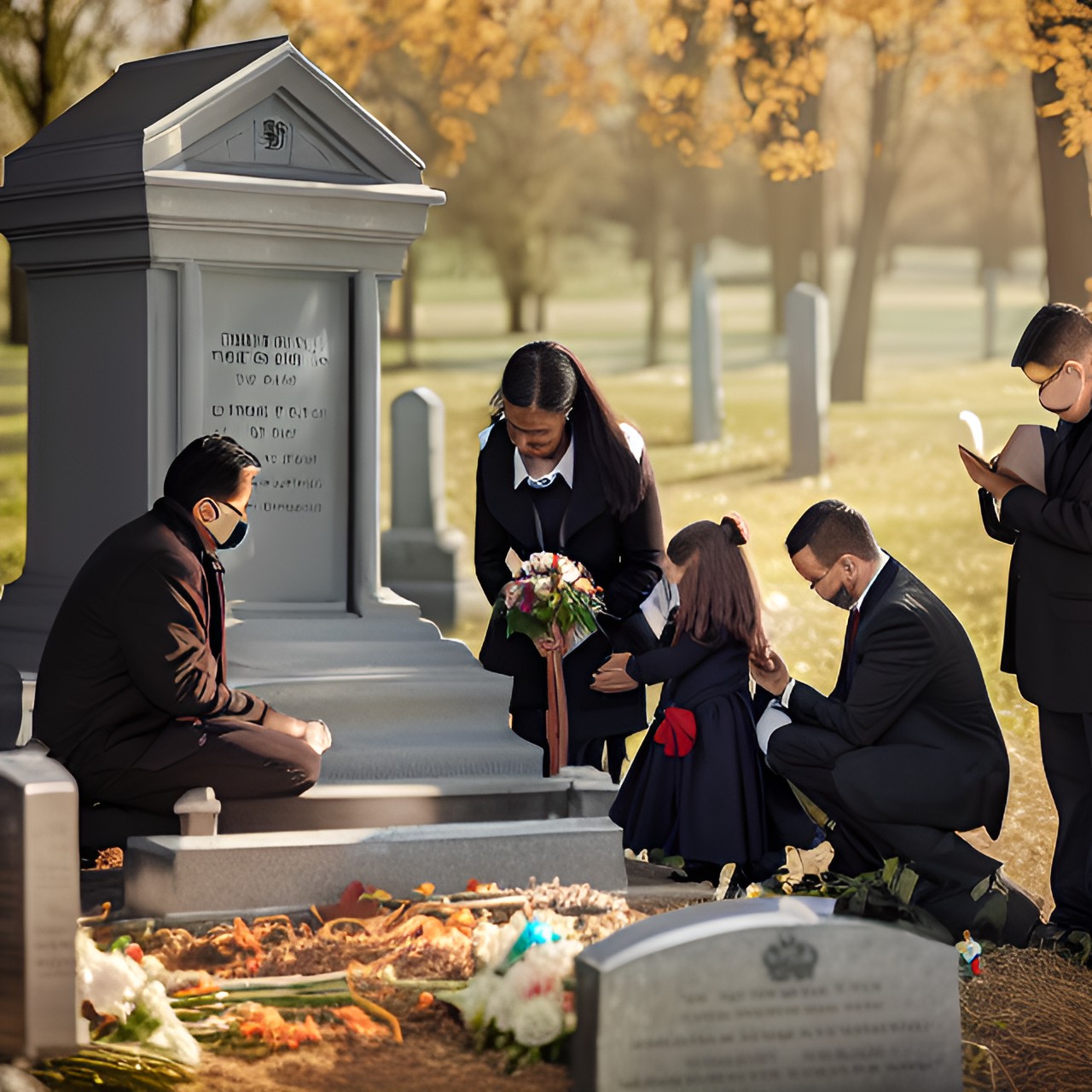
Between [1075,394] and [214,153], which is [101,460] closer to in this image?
[214,153]

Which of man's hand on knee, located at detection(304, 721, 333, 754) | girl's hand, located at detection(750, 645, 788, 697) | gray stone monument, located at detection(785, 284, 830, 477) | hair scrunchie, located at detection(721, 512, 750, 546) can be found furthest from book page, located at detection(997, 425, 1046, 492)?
gray stone monument, located at detection(785, 284, 830, 477)

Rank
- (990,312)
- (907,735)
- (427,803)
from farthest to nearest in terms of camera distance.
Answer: (990,312)
(427,803)
(907,735)

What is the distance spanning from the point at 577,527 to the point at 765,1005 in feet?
8.37

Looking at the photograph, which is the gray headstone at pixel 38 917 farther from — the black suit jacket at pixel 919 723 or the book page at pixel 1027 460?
the book page at pixel 1027 460

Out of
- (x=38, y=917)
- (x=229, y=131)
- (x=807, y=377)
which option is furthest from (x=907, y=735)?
(x=807, y=377)

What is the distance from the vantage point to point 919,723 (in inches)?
202

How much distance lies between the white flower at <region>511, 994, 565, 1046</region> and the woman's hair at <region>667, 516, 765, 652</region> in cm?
187

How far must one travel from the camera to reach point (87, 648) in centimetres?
503

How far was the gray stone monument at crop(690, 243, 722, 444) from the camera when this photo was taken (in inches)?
578

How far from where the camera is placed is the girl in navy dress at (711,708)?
541 cm

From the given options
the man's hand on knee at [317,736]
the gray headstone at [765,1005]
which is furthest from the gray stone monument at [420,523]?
the gray headstone at [765,1005]

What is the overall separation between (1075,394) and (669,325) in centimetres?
1727

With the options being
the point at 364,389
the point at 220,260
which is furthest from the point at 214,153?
the point at 364,389

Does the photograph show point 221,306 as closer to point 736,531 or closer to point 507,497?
point 507,497
